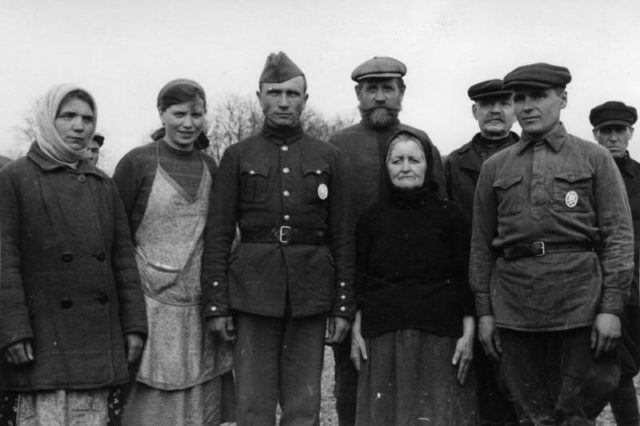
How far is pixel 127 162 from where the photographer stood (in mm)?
5254

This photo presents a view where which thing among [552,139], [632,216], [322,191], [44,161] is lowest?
[632,216]

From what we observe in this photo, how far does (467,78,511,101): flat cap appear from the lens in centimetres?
590

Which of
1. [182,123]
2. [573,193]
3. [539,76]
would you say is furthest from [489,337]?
[182,123]

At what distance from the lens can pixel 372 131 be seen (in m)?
6.08

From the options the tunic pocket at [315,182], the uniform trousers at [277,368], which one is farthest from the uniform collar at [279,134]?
the uniform trousers at [277,368]

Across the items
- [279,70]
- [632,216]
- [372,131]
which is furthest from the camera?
[632,216]

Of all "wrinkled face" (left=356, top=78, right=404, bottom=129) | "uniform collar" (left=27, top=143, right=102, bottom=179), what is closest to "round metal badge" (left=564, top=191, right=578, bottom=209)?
"wrinkled face" (left=356, top=78, right=404, bottom=129)

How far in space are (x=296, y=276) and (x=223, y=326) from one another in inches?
21.6

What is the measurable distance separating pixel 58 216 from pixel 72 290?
42 cm

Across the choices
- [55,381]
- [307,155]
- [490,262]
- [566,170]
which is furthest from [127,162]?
[566,170]

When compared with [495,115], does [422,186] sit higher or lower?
lower

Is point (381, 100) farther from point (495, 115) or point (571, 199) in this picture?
point (571, 199)

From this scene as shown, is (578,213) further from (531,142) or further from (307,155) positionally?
(307,155)

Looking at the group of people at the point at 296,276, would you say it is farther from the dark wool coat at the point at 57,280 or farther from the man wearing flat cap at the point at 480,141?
the man wearing flat cap at the point at 480,141
